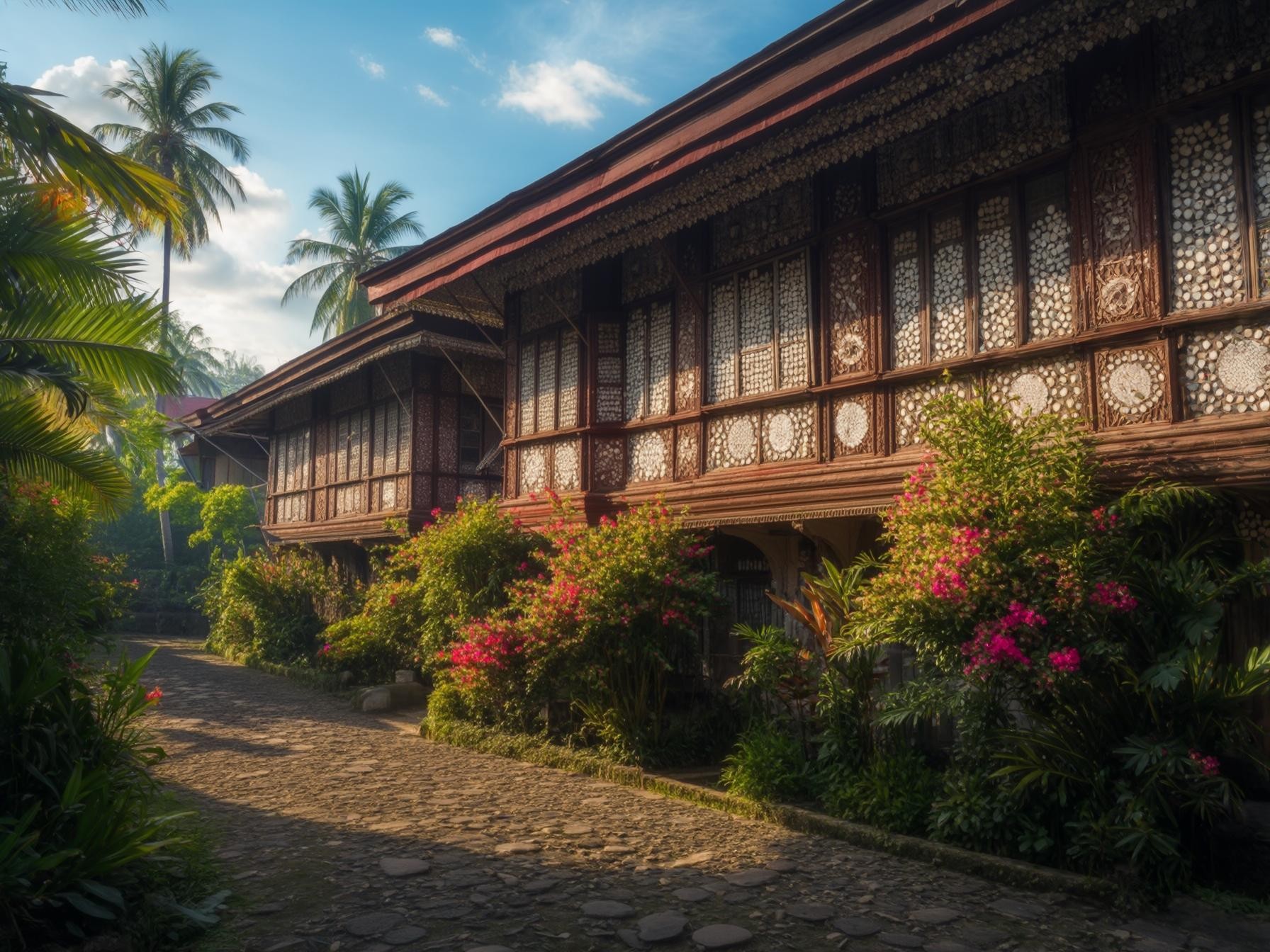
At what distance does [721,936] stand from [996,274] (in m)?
5.40

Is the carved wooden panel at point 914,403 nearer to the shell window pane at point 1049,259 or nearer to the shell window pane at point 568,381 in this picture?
the shell window pane at point 1049,259

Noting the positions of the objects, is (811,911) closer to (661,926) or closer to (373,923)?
(661,926)

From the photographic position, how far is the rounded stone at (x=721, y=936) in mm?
4766

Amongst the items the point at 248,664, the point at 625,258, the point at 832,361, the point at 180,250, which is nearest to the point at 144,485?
the point at 180,250

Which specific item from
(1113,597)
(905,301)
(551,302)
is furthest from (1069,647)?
(551,302)

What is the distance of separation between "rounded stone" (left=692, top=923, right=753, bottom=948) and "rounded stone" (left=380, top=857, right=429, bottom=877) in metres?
1.84

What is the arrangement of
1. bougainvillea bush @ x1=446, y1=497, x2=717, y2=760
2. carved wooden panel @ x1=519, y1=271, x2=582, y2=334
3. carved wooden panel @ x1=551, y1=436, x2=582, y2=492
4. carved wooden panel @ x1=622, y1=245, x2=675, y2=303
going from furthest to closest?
carved wooden panel @ x1=519, y1=271, x2=582, y2=334, carved wooden panel @ x1=551, y1=436, x2=582, y2=492, carved wooden panel @ x1=622, y1=245, x2=675, y2=303, bougainvillea bush @ x1=446, y1=497, x2=717, y2=760

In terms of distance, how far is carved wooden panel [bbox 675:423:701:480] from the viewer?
10.4 m

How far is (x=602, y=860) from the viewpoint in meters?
6.24

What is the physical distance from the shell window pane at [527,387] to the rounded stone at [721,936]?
8436 mm

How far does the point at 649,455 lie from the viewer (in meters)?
11.1

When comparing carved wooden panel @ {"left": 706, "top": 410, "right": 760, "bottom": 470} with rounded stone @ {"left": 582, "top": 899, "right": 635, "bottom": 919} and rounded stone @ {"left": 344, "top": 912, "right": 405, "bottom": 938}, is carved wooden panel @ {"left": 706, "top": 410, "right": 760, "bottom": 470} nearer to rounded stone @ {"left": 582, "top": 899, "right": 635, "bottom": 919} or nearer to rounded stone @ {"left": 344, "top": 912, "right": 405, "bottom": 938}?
rounded stone @ {"left": 582, "top": 899, "right": 635, "bottom": 919}

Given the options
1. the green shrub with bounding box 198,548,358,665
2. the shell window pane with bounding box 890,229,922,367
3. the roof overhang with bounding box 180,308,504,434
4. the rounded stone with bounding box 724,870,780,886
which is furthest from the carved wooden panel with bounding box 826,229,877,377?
the green shrub with bounding box 198,548,358,665

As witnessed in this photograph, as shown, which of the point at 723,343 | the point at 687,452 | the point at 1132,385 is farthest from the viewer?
the point at 687,452
